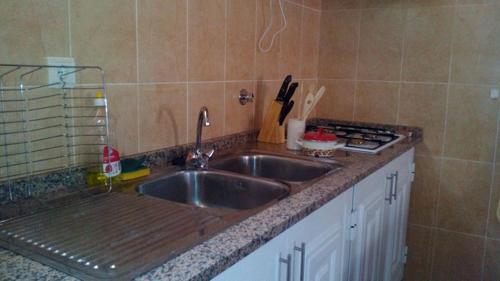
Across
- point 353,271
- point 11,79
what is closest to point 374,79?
point 353,271

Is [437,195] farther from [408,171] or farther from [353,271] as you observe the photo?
[353,271]

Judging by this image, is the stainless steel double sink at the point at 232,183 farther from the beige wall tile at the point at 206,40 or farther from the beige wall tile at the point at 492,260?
the beige wall tile at the point at 492,260

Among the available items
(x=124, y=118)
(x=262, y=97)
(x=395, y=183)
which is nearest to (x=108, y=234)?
(x=124, y=118)

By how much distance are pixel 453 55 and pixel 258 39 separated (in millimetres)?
1009

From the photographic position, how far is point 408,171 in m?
2.21

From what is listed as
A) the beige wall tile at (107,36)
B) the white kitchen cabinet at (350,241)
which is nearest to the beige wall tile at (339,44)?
the white kitchen cabinet at (350,241)

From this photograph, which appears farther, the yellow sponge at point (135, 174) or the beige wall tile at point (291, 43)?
the beige wall tile at point (291, 43)

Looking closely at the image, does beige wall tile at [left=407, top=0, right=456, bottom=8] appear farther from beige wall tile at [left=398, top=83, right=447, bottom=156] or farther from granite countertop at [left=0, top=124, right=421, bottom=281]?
granite countertop at [left=0, top=124, right=421, bottom=281]

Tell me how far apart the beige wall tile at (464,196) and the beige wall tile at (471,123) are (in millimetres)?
62

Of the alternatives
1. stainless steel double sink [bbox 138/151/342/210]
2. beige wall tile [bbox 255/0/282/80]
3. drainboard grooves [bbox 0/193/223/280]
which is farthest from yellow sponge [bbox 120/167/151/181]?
beige wall tile [bbox 255/0/282/80]

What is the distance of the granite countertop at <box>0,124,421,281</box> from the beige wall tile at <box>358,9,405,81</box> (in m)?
1.11

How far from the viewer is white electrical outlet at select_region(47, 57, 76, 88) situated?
1121mm

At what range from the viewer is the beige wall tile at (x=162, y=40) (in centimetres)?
139

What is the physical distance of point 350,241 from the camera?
154cm
